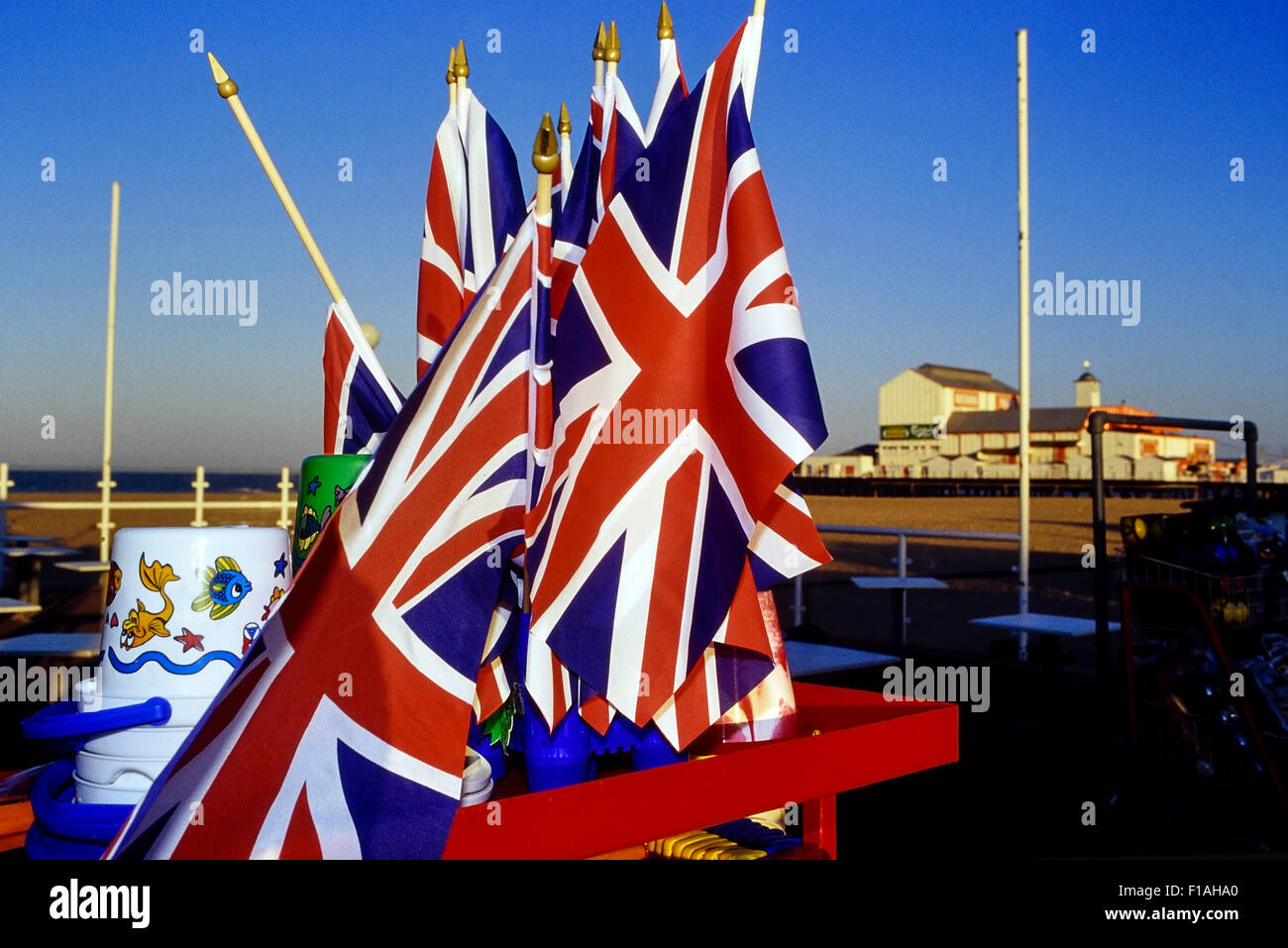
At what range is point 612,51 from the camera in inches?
71.5

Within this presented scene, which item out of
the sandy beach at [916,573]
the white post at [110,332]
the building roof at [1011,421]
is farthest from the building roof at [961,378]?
the white post at [110,332]

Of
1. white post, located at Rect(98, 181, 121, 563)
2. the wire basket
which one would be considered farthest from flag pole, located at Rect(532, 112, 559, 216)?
white post, located at Rect(98, 181, 121, 563)

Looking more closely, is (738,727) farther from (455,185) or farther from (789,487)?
(455,185)

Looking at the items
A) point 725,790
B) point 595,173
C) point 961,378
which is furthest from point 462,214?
point 961,378

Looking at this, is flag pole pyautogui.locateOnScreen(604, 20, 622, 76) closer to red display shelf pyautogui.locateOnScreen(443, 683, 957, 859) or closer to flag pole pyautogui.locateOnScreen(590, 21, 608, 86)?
flag pole pyautogui.locateOnScreen(590, 21, 608, 86)

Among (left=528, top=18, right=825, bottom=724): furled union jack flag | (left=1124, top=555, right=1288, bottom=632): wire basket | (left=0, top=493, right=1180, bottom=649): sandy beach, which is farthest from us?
(left=0, top=493, right=1180, bottom=649): sandy beach

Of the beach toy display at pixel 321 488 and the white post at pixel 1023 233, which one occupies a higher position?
the white post at pixel 1023 233

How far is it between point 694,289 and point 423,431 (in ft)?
1.50

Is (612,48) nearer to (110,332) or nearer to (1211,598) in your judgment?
(1211,598)

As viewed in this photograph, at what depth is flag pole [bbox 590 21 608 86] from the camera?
1838 millimetres

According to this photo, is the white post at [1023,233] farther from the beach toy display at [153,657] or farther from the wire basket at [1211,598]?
the beach toy display at [153,657]

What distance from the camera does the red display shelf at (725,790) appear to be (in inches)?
49.1

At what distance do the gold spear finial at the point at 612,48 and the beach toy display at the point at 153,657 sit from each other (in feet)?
3.50

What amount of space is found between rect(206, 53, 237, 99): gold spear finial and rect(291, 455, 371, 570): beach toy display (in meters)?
0.62
